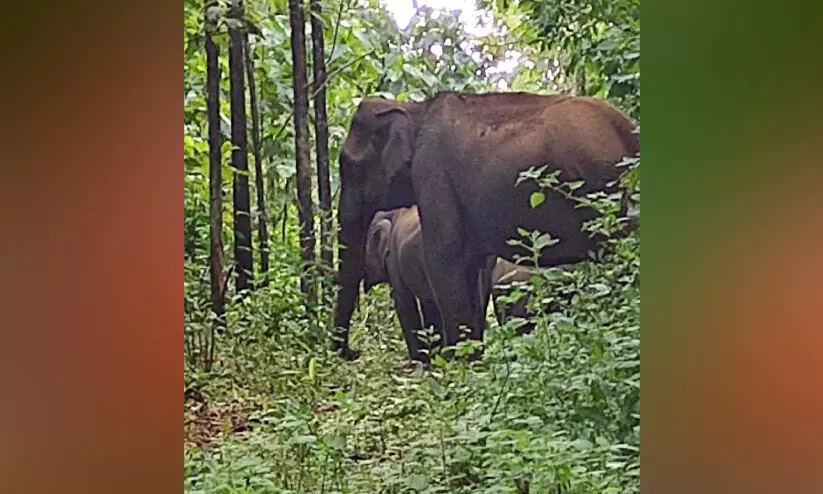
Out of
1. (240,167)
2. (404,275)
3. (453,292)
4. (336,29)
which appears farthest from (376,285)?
(336,29)

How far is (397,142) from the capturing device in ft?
6.04

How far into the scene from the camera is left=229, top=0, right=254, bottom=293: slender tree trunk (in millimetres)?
1810

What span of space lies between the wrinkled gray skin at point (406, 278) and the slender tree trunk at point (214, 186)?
34cm

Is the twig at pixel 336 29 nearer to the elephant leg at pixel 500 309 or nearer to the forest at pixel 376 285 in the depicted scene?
the forest at pixel 376 285

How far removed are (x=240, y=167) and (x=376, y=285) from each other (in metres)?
0.42

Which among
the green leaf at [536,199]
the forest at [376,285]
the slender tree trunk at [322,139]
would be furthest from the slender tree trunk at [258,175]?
the green leaf at [536,199]

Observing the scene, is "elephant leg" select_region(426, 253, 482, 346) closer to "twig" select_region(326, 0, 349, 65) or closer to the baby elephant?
the baby elephant

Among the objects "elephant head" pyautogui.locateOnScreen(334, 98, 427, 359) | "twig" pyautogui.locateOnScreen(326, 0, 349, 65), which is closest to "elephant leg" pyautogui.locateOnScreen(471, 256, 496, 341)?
"elephant head" pyautogui.locateOnScreen(334, 98, 427, 359)

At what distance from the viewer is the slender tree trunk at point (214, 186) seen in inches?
70.6

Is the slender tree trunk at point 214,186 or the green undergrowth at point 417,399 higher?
the slender tree trunk at point 214,186
